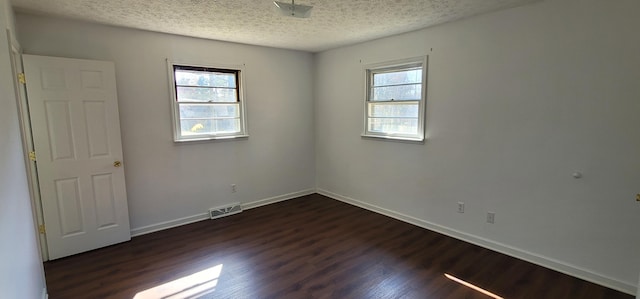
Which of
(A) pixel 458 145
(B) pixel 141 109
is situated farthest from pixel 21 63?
(A) pixel 458 145

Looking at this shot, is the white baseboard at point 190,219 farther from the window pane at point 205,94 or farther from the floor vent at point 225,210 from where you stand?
the window pane at point 205,94

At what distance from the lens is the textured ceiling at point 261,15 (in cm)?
262

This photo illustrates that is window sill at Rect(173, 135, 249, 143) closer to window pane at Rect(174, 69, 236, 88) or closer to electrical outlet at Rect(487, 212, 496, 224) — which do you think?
window pane at Rect(174, 69, 236, 88)

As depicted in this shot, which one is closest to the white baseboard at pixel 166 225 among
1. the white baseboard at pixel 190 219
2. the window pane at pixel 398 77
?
the white baseboard at pixel 190 219

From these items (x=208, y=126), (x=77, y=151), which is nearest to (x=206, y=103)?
(x=208, y=126)

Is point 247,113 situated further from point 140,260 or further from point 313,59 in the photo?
point 140,260

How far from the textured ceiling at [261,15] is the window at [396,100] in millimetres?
479

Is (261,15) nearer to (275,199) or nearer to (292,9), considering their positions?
(292,9)

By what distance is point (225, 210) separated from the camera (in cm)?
425

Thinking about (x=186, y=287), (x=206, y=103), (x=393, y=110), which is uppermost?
(x=206, y=103)

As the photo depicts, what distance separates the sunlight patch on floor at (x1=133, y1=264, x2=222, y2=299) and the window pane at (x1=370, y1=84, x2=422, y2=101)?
2932 mm

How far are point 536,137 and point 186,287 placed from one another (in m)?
3.44

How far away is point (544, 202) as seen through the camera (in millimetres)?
2779

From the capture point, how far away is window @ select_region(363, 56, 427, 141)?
365 centimetres
